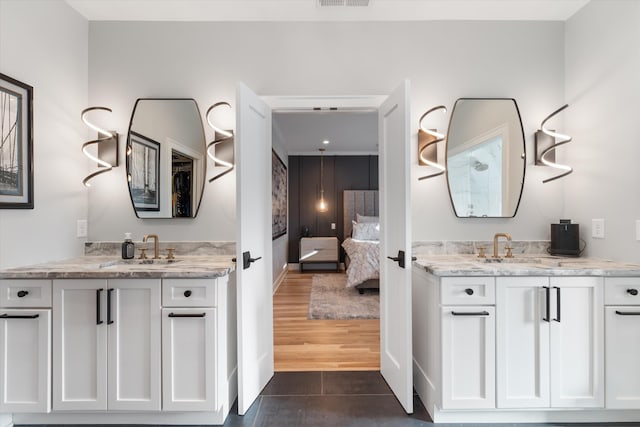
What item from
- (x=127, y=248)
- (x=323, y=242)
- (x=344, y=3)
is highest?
(x=344, y=3)

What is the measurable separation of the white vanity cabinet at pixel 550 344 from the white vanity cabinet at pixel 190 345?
1.71 metres

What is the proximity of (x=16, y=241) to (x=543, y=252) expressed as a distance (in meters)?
3.75

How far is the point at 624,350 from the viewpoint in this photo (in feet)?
6.28

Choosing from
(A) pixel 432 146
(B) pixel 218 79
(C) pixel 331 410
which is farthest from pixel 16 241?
(A) pixel 432 146

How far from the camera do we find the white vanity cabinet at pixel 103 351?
6.30 ft

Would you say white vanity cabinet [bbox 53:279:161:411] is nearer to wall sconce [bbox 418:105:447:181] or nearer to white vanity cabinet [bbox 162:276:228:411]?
white vanity cabinet [bbox 162:276:228:411]

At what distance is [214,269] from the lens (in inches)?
77.9

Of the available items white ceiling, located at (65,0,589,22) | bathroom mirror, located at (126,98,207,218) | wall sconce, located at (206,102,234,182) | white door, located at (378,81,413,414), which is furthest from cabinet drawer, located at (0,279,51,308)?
white door, located at (378,81,413,414)

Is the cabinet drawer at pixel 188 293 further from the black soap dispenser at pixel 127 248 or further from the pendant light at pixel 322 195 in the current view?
the pendant light at pixel 322 195

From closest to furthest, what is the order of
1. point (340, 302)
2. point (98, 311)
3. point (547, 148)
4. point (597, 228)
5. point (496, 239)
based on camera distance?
point (98, 311), point (597, 228), point (496, 239), point (547, 148), point (340, 302)

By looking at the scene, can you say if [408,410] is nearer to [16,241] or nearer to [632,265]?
[632,265]

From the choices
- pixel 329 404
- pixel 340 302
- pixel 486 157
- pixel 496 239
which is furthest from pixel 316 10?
pixel 340 302

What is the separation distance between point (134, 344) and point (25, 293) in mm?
703

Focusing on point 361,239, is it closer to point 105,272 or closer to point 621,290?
point 621,290
